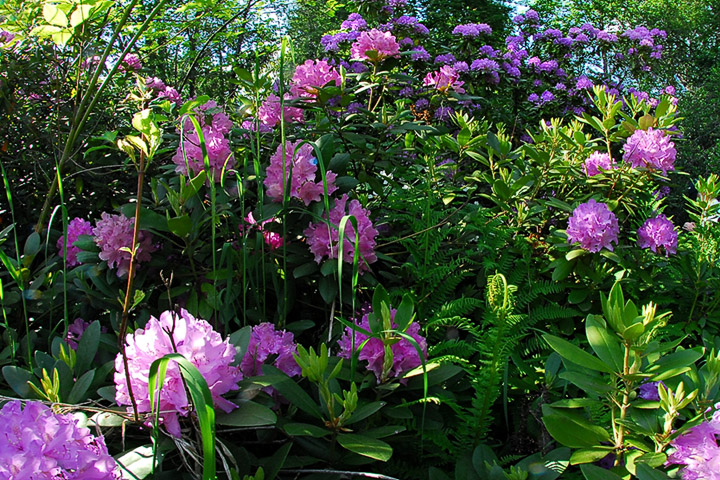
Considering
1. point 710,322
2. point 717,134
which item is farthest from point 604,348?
point 717,134

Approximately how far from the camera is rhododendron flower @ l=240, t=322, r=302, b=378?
1.23 m

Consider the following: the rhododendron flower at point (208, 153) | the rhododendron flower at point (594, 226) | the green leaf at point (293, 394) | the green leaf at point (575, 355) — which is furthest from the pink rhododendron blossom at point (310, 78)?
the green leaf at point (575, 355)

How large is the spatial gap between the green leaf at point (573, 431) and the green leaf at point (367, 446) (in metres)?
0.30

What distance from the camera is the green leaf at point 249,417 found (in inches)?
35.9

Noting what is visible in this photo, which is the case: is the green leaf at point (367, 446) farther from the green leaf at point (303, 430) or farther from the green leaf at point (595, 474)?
the green leaf at point (595, 474)

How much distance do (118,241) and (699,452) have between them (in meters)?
1.42

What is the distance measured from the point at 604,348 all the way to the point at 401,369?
0.44m

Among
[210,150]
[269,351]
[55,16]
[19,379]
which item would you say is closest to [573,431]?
[269,351]

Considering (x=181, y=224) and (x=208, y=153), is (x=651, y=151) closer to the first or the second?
(x=208, y=153)

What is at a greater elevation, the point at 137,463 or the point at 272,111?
the point at 272,111

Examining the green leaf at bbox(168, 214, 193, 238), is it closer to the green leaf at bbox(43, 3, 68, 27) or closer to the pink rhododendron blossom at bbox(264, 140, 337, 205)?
→ the pink rhododendron blossom at bbox(264, 140, 337, 205)

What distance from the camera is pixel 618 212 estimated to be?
2104 millimetres

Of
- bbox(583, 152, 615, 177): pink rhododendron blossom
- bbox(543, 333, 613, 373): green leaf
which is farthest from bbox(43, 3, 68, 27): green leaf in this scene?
bbox(583, 152, 615, 177): pink rhododendron blossom

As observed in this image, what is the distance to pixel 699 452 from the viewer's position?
34.5 inches
